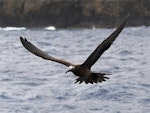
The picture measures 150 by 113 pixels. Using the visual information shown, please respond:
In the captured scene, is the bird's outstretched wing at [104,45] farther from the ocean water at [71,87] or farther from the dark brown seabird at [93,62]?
the ocean water at [71,87]

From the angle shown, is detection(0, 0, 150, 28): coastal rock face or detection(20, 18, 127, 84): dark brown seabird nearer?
detection(20, 18, 127, 84): dark brown seabird

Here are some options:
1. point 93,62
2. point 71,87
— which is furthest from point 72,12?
point 93,62

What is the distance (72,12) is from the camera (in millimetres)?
61719

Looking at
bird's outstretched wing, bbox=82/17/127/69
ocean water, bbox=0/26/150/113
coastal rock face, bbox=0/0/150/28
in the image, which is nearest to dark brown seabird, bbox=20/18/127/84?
bird's outstretched wing, bbox=82/17/127/69

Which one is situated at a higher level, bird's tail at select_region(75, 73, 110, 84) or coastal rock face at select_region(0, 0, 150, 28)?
coastal rock face at select_region(0, 0, 150, 28)

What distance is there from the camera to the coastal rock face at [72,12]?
2352 inches

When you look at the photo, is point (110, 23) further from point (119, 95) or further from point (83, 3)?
point (119, 95)

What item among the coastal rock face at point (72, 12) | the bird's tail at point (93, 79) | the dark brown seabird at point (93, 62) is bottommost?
the bird's tail at point (93, 79)

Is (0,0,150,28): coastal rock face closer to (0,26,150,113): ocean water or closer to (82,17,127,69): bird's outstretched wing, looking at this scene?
(0,26,150,113): ocean water

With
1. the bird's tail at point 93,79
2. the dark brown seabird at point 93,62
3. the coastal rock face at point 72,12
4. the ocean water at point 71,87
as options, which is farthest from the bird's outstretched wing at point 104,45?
the coastal rock face at point 72,12

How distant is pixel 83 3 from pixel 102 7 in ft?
7.25

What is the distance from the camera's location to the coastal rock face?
59.8 m

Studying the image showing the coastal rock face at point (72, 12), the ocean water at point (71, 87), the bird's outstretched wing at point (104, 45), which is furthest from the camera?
the coastal rock face at point (72, 12)

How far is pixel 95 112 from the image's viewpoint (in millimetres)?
14945
